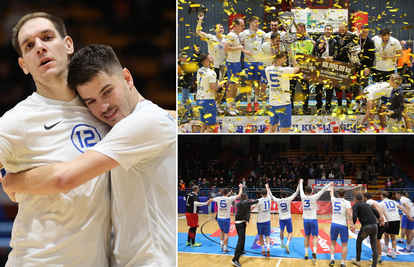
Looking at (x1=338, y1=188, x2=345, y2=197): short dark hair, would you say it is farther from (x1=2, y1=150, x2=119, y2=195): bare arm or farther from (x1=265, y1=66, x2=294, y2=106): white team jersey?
(x1=2, y1=150, x2=119, y2=195): bare arm

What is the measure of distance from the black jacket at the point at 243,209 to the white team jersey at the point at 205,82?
1795mm

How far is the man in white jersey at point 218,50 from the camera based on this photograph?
389 centimetres

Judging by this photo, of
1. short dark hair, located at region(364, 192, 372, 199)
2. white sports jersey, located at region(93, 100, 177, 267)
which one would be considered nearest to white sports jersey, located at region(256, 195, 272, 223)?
short dark hair, located at region(364, 192, 372, 199)

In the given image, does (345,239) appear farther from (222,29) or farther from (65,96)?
A: (65,96)

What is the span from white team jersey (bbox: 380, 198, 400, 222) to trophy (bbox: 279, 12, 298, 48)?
3.32 m

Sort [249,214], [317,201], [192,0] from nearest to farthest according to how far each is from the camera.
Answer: [192,0], [249,214], [317,201]

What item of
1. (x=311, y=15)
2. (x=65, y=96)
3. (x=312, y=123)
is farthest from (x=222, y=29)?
(x=65, y=96)

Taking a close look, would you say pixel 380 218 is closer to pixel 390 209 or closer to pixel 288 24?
pixel 390 209

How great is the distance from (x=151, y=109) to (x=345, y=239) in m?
4.45

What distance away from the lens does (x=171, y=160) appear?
160 centimetres

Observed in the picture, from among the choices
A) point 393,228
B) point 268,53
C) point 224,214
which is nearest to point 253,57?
point 268,53

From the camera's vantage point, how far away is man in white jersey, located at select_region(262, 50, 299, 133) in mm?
4000

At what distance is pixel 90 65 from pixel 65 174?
56cm

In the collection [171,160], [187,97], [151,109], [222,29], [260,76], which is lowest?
[171,160]
